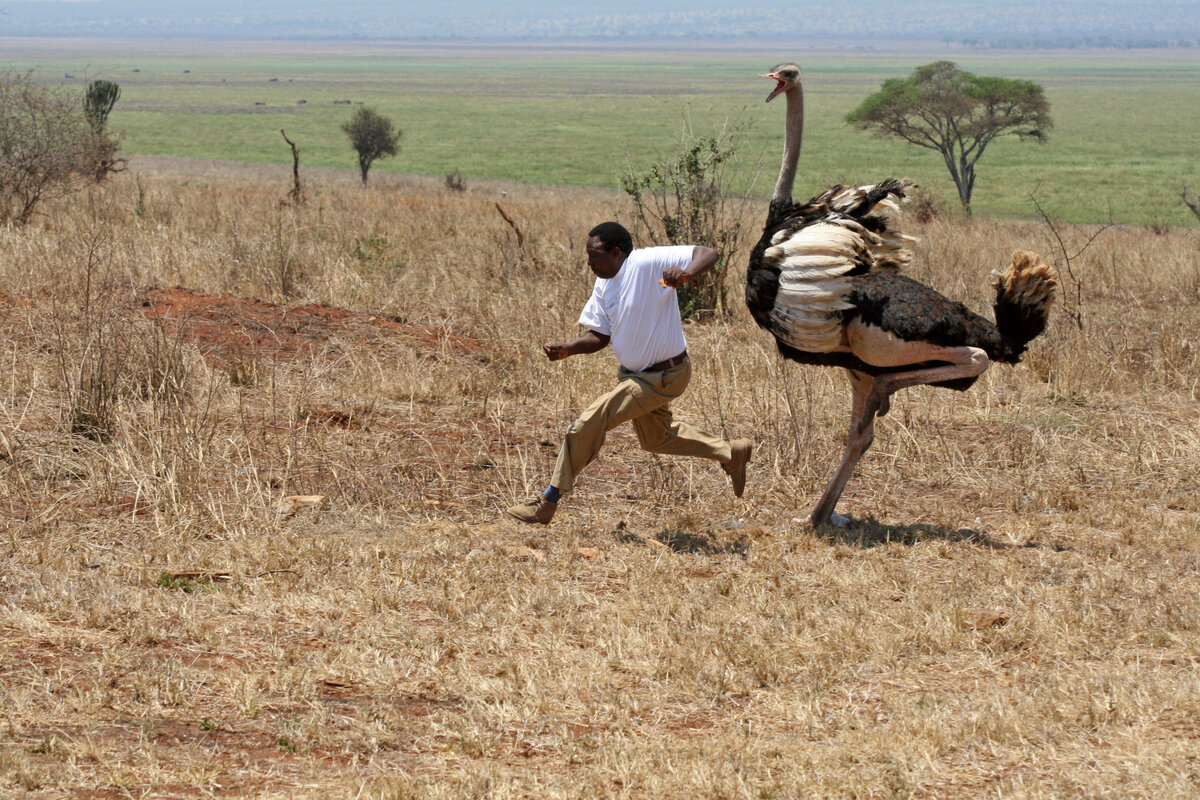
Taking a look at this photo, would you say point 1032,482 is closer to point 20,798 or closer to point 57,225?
point 20,798

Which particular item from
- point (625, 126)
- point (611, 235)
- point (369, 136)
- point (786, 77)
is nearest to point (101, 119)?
point (369, 136)

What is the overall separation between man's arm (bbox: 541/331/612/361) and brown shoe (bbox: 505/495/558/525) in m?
0.69

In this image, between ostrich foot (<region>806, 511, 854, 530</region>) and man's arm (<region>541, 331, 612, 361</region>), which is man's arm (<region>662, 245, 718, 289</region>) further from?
ostrich foot (<region>806, 511, 854, 530</region>)

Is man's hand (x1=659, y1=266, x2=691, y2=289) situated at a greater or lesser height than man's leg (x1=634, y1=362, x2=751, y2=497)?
greater

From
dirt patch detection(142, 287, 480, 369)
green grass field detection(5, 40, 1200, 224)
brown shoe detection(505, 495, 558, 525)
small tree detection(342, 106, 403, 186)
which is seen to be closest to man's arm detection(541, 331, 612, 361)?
brown shoe detection(505, 495, 558, 525)

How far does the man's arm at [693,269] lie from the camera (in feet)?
18.3

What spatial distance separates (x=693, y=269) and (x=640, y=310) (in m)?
0.32

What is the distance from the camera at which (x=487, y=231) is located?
15484 millimetres

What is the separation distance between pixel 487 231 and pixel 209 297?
5.84 metres

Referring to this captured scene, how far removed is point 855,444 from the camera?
20.4 ft

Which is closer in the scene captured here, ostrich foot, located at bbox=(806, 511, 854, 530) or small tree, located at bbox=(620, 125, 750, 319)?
ostrich foot, located at bbox=(806, 511, 854, 530)

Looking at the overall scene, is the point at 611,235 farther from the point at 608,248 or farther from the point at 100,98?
the point at 100,98

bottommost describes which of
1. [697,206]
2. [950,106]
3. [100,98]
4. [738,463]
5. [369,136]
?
[738,463]

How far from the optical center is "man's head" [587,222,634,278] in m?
5.72
